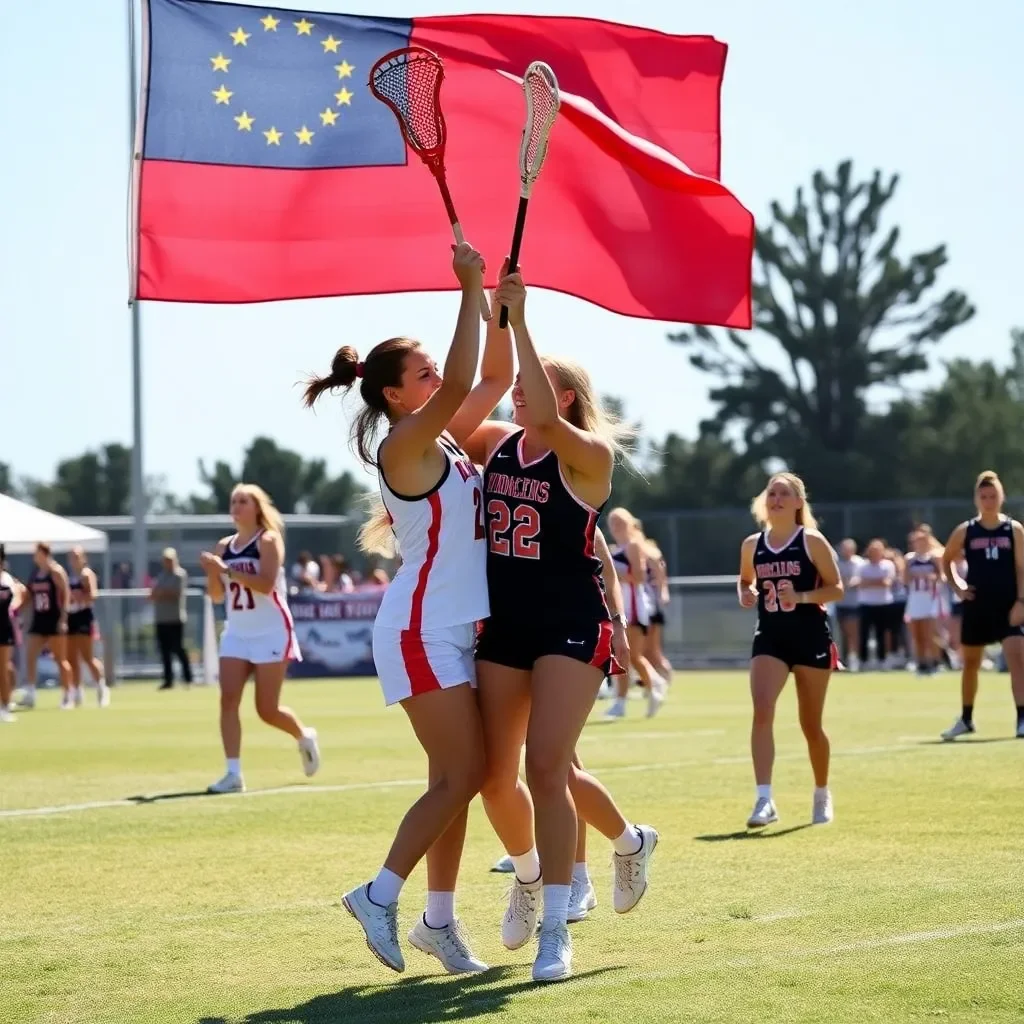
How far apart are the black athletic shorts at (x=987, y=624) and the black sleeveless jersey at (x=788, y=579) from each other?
5.22 metres

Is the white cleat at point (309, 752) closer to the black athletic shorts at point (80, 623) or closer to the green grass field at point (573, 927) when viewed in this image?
the green grass field at point (573, 927)

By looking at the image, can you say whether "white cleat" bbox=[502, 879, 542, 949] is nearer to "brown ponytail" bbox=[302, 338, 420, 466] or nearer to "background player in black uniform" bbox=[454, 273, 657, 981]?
"background player in black uniform" bbox=[454, 273, 657, 981]

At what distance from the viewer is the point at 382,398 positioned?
22.2ft

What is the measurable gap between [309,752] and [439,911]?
706cm

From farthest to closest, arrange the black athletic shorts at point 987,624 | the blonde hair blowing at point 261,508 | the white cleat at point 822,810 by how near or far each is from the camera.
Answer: the black athletic shorts at point 987,624, the blonde hair blowing at point 261,508, the white cleat at point 822,810

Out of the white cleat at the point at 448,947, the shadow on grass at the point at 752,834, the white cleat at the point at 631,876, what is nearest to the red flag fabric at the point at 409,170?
the shadow on grass at the point at 752,834

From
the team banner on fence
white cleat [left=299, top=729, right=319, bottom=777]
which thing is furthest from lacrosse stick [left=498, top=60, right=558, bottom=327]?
the team banner on fence

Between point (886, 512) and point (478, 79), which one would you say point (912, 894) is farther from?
point (886, 512)

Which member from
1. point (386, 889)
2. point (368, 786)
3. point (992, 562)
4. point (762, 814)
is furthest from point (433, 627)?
point (992, 562)

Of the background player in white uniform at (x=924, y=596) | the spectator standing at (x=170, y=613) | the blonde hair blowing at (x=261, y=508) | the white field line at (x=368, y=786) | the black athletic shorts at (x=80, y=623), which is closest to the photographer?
→ the white field line at (x=368, y=786)

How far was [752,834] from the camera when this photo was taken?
1016 cm

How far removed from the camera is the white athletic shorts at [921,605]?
27609 mm

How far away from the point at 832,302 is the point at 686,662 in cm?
3252

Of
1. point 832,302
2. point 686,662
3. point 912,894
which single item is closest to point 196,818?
point 912,894
